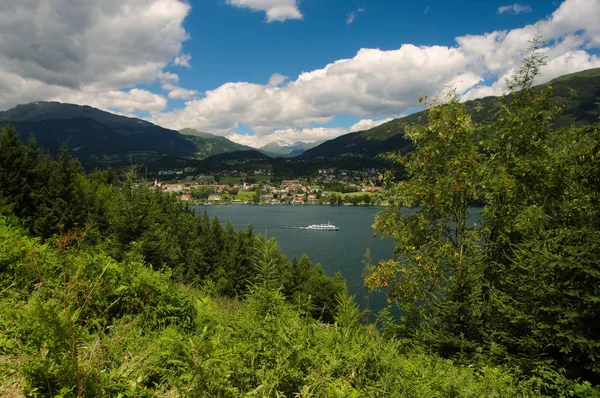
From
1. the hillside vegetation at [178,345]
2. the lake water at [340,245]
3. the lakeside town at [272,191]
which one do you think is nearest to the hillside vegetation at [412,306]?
the hillside vegetation at [178,345]

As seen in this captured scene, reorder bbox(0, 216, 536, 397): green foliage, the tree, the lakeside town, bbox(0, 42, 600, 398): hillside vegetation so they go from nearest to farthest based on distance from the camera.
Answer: bbox(0, 216, 536, 397): green foliage → bbox(0, 42, 600, 398): hillside vegetation → the tree → the lakeside town

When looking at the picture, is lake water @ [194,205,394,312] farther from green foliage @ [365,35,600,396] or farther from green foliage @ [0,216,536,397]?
green foliage @ [0,216,536,397]

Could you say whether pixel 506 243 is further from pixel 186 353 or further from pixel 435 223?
pixel 186 353

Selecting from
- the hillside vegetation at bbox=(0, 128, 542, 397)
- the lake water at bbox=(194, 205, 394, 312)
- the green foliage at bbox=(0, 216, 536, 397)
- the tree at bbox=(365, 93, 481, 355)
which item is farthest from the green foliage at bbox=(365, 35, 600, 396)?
the lake water at bbox=(194, 205, 394, 312)

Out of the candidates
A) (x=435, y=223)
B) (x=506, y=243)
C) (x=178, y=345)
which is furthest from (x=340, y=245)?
(x=178, y=345)

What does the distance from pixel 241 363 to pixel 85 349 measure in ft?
4.25

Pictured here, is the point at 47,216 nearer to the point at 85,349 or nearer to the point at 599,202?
the point at 85,349

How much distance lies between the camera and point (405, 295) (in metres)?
7.46

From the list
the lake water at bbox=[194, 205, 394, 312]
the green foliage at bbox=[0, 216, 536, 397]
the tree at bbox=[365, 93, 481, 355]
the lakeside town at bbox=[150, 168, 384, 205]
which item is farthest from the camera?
the lakeside town at bbox=[150, 168, 384, 205]

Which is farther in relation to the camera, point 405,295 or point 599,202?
point 405,295

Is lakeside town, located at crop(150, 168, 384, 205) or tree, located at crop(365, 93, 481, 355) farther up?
tree, located at crop(365, 93, 481, 355)

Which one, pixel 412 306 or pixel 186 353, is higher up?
pixel 186 353

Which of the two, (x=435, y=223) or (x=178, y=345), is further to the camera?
(x=435, y=223)

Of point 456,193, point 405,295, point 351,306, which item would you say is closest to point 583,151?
point 456,193
